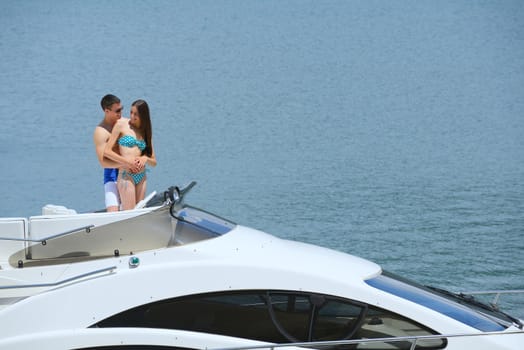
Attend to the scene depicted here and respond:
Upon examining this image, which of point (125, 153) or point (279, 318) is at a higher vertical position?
point (125, 153)

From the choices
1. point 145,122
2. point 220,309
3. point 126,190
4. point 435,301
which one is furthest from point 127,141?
point 435,301

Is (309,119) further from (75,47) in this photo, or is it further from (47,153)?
(75,47)

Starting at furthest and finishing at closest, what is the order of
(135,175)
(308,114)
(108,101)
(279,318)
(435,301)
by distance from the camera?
(308,114) → (108,101) → (135,175) → (435,301) → (279,318)

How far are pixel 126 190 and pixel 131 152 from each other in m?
0.34

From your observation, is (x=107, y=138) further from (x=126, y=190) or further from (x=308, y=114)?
(x=308, y=114)

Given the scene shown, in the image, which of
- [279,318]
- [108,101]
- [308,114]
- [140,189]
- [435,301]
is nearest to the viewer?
[279,318]

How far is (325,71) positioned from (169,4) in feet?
63.6

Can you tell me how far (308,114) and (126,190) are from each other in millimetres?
23716

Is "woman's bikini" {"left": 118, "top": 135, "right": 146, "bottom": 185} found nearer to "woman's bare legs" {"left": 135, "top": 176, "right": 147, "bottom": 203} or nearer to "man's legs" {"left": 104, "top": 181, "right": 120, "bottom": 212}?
"woman's bare legs" {"left": 135, "top": 176, "right": 147, "bottom": 203}

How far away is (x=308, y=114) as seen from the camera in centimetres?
3120

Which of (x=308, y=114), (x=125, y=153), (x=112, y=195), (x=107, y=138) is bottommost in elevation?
(x=112, y=195)

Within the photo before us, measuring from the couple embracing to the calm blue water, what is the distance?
3441mm

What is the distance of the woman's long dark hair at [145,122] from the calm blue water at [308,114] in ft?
11.4

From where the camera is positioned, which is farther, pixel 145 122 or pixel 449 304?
pixel 145 122
